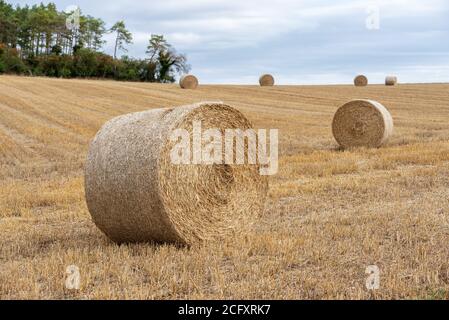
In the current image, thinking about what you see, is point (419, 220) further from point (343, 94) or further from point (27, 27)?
point (27, 27)

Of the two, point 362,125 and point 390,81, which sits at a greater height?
point 390,81

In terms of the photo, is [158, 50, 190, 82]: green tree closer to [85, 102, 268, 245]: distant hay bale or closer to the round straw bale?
the round straw bale

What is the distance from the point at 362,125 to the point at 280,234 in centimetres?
1100

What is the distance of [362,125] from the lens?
700 inches

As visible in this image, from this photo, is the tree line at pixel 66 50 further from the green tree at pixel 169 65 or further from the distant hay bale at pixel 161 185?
the distant hay bale at pixel 161 185

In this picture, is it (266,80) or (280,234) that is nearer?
(280,234)

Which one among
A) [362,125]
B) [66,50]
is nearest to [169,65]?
[66,50]

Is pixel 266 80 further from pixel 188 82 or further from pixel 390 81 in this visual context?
pixel 390 81

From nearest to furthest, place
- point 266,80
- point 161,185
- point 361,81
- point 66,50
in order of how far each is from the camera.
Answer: point 161,185 → point 361,81 → point 266,80 → point 66,50

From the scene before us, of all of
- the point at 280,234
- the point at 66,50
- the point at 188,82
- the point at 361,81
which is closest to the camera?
the point at 280,234

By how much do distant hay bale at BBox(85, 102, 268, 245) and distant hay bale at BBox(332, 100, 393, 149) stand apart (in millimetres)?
10385

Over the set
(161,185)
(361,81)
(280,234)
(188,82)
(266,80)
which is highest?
(361,81)

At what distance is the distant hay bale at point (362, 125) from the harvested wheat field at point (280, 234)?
60cm

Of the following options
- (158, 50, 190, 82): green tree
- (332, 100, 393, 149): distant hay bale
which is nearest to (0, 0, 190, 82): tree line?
(158, 50, 190, 82): green tree
